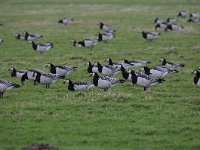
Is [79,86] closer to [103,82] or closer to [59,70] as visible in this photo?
[103,82]

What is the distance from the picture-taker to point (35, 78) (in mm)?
23344

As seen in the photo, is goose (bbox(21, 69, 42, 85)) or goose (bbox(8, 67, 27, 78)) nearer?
goose (bbox(21, 69, 42, 85))

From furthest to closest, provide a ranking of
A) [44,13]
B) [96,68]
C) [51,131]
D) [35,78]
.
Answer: [44,13], [96,68], [35,78], [51,131]

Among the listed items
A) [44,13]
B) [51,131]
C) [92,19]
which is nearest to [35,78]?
[51,131]

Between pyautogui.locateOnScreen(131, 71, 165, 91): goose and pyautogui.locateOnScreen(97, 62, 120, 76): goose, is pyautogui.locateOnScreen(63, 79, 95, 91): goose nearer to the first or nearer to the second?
pyautogui.locateOnScreen(131, 71, 165, 91): goose

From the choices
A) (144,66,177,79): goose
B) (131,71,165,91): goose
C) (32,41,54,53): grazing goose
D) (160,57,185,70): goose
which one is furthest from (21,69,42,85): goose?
(32,41,54,53): grazing goose

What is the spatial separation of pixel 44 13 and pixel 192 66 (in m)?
37.0

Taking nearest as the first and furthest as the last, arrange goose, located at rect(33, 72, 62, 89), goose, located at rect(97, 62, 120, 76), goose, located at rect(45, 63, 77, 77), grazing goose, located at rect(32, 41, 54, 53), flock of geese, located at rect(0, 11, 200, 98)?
flock of geese, located at rect(0, 11, 200, 98)
goose, located at rect(33, 72, 62, 89)
goose, located at rect(45, 63, 77, 77)
goose, located at rect(97, 62, 120, 76)
grazing goose, located at rect(32, 41, 54, 53)

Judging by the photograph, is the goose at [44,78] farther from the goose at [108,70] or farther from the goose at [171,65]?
the goose at [171,65]

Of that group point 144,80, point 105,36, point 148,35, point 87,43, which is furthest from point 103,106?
point 148,35

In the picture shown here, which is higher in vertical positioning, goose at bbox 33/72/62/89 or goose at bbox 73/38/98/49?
goose at bbox 33/72/62/89

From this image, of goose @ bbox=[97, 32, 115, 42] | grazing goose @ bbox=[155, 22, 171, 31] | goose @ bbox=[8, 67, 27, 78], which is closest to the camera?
goose @ bbox=[8, 67, 27, 78]

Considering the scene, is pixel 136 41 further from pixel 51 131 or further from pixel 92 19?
pixel 51 131

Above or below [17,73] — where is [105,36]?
below
